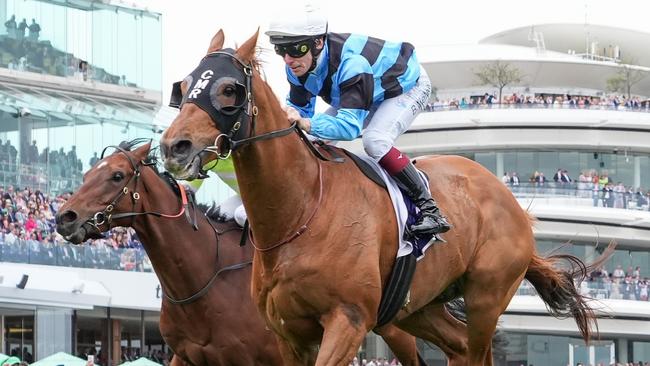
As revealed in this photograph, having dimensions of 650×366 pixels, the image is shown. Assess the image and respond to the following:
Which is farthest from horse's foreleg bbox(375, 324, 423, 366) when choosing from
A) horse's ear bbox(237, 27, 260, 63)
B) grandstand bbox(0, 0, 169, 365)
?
grandstand bbox(0, 0, 169, 365)

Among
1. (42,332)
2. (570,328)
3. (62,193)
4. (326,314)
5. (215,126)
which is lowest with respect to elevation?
(570,328)

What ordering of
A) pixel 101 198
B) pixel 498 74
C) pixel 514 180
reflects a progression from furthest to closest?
pixel 498 74, pixel 514 180, pixel 101 198

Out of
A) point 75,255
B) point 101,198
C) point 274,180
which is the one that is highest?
point 274,180

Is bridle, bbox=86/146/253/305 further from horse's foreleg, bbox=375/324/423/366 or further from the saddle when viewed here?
the saddle

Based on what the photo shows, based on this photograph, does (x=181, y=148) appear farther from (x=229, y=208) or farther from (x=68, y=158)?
(x=68, y=158)

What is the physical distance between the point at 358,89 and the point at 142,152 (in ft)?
9.34

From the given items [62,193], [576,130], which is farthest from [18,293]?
[576,130]

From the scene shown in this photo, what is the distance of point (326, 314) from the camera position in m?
6.39

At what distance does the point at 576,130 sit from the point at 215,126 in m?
40.7

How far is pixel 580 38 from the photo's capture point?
203 ft

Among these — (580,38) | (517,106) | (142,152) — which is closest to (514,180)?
(517,106)

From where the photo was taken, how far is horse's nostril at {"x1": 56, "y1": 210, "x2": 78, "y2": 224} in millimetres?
8703

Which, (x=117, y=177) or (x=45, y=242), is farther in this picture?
(x=45, y=242)

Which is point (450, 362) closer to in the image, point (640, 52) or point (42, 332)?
point (42, 332)
